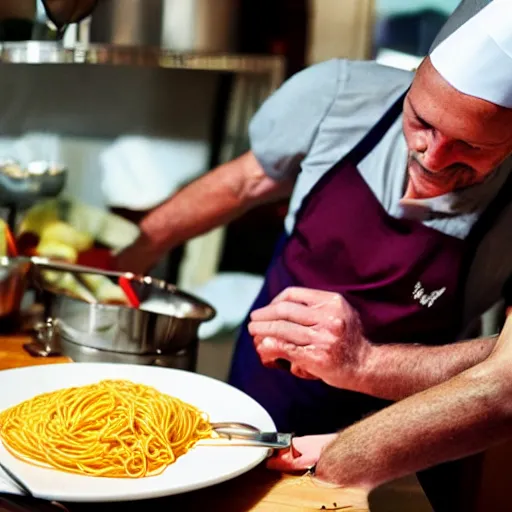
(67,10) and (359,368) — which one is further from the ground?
(67,10)

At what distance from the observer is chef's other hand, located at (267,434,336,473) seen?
91 centimetres

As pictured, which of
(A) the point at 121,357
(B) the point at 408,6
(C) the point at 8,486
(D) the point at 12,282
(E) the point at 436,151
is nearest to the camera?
(C) the point at 8,486

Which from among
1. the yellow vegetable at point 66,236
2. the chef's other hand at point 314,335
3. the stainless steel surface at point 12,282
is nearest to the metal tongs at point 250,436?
the chef's other hand at point 314,335

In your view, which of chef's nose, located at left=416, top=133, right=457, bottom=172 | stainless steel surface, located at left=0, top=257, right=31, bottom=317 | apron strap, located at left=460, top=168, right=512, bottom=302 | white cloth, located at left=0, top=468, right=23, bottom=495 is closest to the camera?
white cloth, located at left=0, top=468, right=23, bottom=495

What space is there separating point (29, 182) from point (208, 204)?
1.02 feet

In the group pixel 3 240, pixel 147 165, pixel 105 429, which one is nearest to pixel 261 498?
pixel 105 429

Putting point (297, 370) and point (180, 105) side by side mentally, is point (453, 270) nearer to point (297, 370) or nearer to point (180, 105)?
point (297, 370)

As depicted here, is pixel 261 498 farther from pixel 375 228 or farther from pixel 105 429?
pixel 375 228

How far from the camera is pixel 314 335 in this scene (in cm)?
105

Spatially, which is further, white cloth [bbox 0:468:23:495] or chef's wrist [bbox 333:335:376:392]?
chef's wrist [bbox 333:335:376:392]

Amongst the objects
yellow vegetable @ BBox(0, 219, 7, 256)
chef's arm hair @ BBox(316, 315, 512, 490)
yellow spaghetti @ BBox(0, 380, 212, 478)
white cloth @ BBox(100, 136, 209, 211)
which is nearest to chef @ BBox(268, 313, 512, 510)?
chef's arm hair @ BBox(316, 315, 512, 490)

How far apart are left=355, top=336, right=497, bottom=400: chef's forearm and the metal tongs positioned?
0.19 m

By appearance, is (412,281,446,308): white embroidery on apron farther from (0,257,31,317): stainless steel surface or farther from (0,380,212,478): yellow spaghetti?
(0,257,31,317): stainless steel surface

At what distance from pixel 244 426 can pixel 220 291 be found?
0.73m
